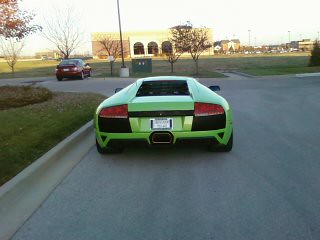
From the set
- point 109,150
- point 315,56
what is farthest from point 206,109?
point 315,56

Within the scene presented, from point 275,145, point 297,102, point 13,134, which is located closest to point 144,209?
point 275,145

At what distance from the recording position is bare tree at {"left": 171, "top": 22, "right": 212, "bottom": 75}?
29.2m

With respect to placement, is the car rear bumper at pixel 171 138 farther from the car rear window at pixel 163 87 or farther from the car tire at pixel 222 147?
the car rear window at pixel 163 87

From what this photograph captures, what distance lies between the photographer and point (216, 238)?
326cm

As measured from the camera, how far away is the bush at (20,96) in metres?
11.3

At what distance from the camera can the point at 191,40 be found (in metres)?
29.5

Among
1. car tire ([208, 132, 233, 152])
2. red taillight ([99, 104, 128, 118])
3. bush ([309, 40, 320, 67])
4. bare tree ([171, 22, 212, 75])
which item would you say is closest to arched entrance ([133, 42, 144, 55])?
bare tree ([171, 22, 212, 75])

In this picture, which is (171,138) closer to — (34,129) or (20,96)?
(34,129)

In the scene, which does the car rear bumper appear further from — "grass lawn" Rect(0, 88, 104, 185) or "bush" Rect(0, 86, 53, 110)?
"bush" Rect(0, 86, 53, 110)

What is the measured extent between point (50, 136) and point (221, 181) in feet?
11.3

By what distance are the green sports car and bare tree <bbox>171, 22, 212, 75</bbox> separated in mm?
23125

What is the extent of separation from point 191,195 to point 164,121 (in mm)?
1323

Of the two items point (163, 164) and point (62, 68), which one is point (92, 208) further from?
point (62, 68)

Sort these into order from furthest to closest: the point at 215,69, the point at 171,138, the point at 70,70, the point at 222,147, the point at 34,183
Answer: the point at 215,69, the point at 70,70, the point at 222,147, the point at 171,138, the point at 34,183
